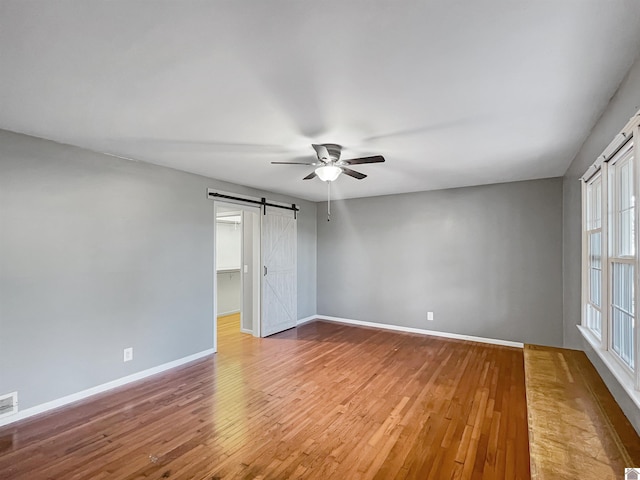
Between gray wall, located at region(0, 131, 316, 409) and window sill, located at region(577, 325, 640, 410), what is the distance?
4190mm

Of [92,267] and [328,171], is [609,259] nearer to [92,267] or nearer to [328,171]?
→ [328,171]

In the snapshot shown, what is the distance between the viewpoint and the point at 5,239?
2650 mm

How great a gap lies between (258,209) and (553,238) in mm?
4425

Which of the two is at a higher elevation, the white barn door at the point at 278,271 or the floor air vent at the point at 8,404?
the white barn door at the point at 278,271

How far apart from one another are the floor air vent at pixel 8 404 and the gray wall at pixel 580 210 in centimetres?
442

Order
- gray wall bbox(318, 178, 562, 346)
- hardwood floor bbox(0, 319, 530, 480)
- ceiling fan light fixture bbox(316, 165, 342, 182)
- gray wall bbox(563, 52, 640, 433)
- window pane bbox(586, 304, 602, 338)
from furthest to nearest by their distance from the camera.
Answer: gray wall bbox(318, 178, 562, 346)
ceiling fan light fixture bbox(316, 165, 342, 182)
window pane bbox(586, 304, 602, 338)
hardwood floor bbox(0, 319, 530, 480)
gray wall bbox(563, 52, 640, 433)

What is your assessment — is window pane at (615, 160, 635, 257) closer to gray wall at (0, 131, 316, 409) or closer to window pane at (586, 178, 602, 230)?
window pane at (586, 178, 602, 230)

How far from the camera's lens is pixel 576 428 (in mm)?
1696

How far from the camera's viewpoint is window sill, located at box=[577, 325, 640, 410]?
165 centimetres

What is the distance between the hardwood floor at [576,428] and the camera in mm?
1389

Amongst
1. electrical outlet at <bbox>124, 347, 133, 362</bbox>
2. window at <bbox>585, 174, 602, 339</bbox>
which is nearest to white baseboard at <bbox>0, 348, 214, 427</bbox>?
electrical outlet at <bbox>124, 347, 133, 362</bbox>

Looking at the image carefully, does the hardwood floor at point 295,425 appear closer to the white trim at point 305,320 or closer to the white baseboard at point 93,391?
the white baseboard at point 93,391

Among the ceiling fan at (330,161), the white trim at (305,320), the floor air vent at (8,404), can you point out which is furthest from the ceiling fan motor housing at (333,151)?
the white trim at (305,320)

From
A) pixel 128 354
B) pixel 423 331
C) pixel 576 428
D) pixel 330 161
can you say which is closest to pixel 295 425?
pixel 576 428
